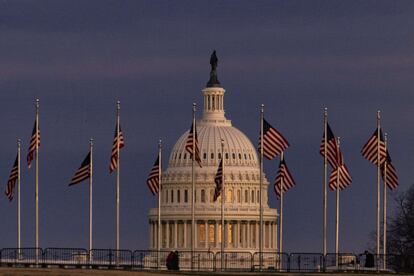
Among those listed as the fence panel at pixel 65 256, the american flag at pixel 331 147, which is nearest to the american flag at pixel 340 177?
the american flag at pixel 331 147

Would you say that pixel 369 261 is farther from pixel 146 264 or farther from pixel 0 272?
pixel 0 272

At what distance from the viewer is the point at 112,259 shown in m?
184

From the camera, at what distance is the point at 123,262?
184m

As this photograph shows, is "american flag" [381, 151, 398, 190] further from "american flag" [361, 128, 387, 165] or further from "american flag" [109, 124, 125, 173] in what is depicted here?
"american flag" [109, 124, 125, 173]

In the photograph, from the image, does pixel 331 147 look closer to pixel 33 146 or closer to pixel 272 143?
pixel 272 143

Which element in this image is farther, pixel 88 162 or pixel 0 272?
pixel 88 162

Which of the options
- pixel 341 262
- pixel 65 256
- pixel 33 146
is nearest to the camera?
pixel 65 256

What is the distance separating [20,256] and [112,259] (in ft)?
21.4

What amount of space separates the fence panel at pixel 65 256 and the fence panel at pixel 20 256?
71 cm

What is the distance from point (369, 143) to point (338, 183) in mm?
6161

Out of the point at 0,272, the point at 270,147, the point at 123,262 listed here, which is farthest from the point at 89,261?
the point at 0,272

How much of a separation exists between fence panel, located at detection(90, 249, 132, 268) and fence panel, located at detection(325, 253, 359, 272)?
13358mm

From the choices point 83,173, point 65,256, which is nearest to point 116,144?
point 83,173

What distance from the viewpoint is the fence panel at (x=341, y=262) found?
18588cm
